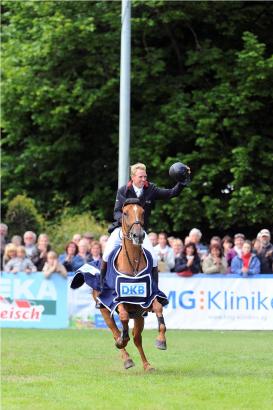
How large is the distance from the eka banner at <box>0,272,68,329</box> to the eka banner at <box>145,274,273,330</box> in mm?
2140

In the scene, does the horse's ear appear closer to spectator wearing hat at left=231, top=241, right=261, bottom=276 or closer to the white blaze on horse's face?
the white blaze on horse's face

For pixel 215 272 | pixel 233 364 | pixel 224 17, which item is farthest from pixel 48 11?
pixel 233 364

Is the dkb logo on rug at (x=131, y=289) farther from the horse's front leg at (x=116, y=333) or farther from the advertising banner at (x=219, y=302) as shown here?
the advertising banner at (x=219, y=302)

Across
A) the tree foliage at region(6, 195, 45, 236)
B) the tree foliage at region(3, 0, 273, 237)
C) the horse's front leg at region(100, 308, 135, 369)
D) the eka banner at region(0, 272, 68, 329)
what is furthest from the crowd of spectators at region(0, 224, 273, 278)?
the tree foliage at region(3, 0, 273, 237)

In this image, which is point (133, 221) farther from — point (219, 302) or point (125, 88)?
point (125, 88)

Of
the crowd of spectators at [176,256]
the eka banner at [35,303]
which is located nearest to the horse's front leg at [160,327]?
the crowd of spectators at [176,256]

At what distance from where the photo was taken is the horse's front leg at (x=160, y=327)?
12.2 m

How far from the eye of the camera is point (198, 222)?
2928 cm

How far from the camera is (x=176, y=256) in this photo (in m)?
21.0

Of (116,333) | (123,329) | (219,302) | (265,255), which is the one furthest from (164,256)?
(123,329)

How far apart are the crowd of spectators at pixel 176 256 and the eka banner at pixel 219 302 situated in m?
0.23

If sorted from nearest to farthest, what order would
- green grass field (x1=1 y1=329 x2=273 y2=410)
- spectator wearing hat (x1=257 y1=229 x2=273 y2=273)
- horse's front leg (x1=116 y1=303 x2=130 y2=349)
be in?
green grass field (x1=1 y1=329 x2=273 y2=410) → horse's front leg (x1=116 y1=303 x2=130 y2=349) → spectator wearing hat (x1=257 y1=229 x2=273 y2=273)

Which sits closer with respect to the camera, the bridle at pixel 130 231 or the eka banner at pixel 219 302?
the bridle at pixel 130 231

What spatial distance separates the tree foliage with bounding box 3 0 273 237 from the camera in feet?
93.4
